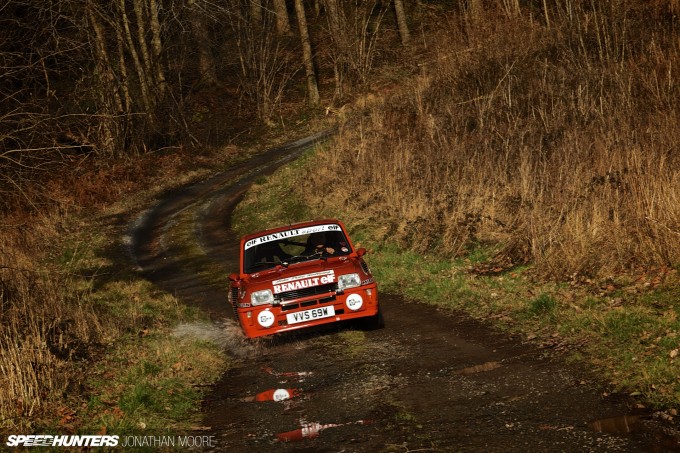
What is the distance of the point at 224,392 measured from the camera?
9.39m

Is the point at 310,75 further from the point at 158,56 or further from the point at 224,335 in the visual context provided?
the point at 224,335

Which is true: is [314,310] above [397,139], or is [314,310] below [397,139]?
above

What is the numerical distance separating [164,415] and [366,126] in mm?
18348

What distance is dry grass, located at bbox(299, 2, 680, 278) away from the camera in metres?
12.4

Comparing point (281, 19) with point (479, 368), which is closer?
point (479, 368)

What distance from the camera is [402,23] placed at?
146 feet

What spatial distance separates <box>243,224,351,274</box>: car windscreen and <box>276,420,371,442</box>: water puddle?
4.78m

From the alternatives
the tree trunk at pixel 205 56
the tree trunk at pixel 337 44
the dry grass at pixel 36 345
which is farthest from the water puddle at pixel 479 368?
the tree trunk at pixel 205 56

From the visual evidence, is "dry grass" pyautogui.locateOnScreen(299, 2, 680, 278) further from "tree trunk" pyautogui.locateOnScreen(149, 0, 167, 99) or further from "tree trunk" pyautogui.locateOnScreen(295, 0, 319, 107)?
"tree trunk" pyautogui.locateOnScreen(295, 0, 319, 107)

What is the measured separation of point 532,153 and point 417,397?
11.2 meters

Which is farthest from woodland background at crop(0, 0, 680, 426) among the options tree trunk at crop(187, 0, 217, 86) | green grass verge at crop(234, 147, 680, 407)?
tree trunk at crop(187, 0, 217, 86)

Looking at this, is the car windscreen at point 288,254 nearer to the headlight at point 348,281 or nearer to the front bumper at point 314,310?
the headlight at point 348,281

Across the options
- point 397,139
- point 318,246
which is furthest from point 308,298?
point 397,139

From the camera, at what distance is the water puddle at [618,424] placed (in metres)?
6.33
